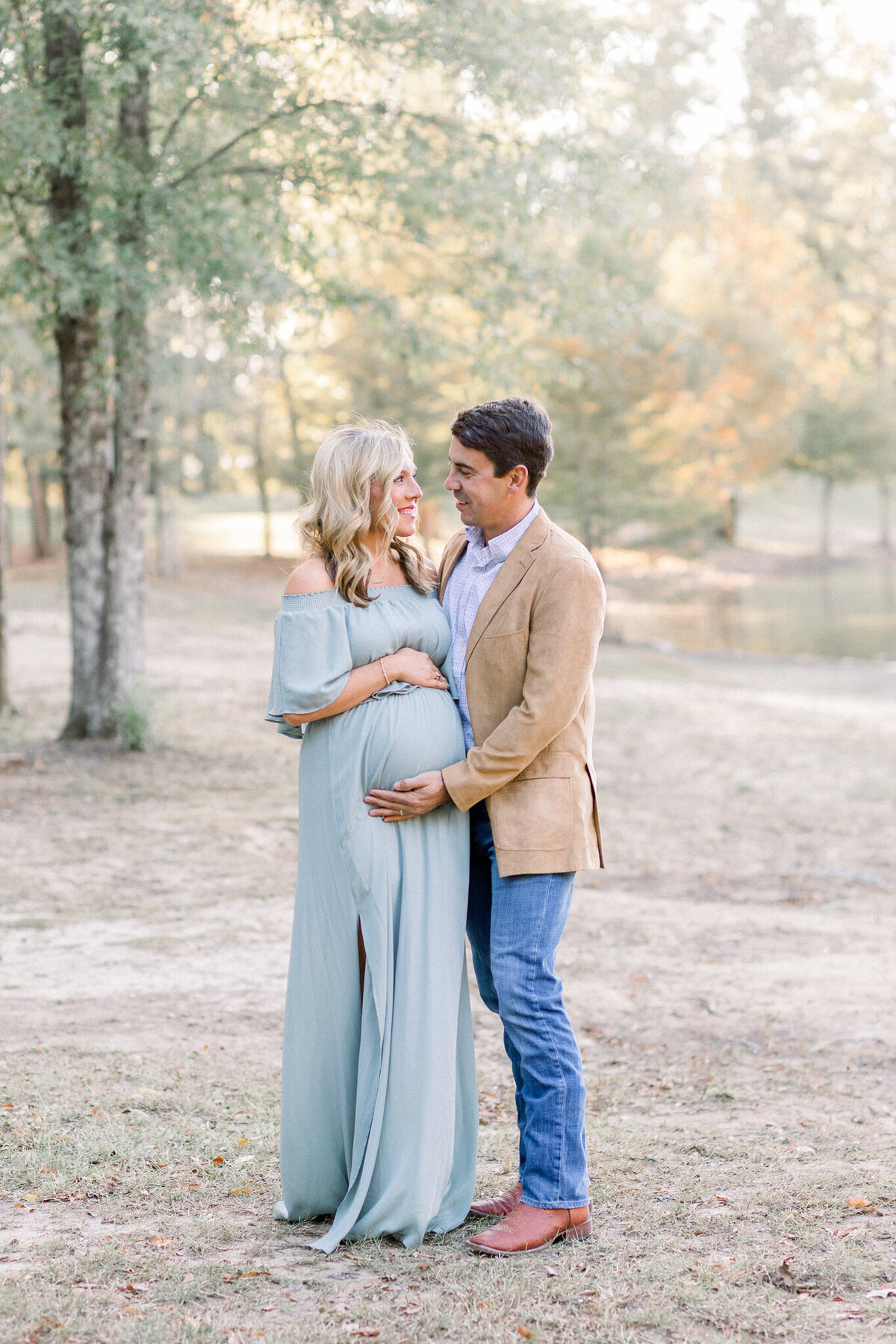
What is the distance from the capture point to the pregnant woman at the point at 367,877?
333cm

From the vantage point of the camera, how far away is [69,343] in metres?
10.6

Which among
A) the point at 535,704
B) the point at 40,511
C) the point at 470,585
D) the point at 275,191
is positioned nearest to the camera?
the point at 535,704

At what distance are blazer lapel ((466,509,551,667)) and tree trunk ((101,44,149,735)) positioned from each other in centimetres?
736

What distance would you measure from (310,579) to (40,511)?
30224mm

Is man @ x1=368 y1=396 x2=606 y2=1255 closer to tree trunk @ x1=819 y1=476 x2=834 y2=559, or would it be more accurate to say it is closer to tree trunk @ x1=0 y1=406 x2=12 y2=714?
tree trunk @ x1=0 y1=406 x2=12 y2=714

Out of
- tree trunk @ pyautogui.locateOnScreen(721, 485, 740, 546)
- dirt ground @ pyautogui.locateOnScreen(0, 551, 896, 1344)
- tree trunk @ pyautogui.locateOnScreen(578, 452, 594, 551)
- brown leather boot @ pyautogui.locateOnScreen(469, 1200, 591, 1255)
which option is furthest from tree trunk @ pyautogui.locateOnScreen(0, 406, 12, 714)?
tree trunk @ pyautogui.locateOnScreen(721, 485, 740, 546)

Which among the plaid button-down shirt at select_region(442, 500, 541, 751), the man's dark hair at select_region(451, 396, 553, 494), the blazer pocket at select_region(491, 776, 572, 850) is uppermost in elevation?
the man's dark hair at select_region(451, 396, 553, 494)

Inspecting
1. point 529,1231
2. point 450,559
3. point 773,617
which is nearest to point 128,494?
point 450,559

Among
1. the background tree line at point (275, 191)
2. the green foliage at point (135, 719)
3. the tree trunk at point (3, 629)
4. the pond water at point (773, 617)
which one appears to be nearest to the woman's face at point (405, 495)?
the background tree line at point (275, 191)

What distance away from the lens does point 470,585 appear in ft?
11.5

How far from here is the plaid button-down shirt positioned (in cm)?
342

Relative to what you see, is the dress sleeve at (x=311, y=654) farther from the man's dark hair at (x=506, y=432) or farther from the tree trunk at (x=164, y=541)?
the tree trunk at (x=164, y=541)

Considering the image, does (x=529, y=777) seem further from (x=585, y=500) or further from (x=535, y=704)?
(x=585, y=500)

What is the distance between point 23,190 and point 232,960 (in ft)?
22.1
